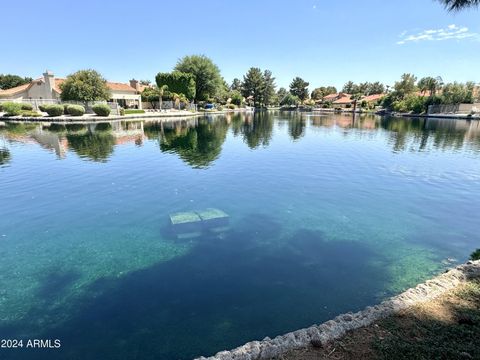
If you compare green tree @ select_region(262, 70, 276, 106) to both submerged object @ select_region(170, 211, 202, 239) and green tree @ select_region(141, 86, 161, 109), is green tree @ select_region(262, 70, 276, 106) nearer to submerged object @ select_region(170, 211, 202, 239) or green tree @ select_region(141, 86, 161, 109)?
green tree @ select_region(141, 86, 161, 109)

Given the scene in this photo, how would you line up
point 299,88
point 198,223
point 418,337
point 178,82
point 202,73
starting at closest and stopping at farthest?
point 418,337 → point 198,223 → point 178,82 → point 202,73 → point 299,88

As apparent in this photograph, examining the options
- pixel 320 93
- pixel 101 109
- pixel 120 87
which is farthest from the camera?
pixel 320 93

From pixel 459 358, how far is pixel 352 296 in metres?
2.76

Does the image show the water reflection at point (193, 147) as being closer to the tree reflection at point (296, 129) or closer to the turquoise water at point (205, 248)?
the turquoise water at point (205, 248)

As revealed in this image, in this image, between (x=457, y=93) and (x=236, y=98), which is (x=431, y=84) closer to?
(x=457, y=93)

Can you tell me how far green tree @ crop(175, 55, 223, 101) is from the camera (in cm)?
7650

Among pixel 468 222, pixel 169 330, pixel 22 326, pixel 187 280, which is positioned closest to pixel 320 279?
pixel 187 280

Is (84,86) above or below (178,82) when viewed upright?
below

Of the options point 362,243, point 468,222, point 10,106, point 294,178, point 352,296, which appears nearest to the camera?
point 352,296

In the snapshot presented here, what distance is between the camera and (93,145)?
24406 millimetres

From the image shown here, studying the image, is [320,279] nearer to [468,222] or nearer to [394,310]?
[394,310]

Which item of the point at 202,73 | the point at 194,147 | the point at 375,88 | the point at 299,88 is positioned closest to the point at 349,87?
the point at 375,88

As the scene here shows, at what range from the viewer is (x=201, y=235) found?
905 cm

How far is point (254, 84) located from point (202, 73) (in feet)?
140
